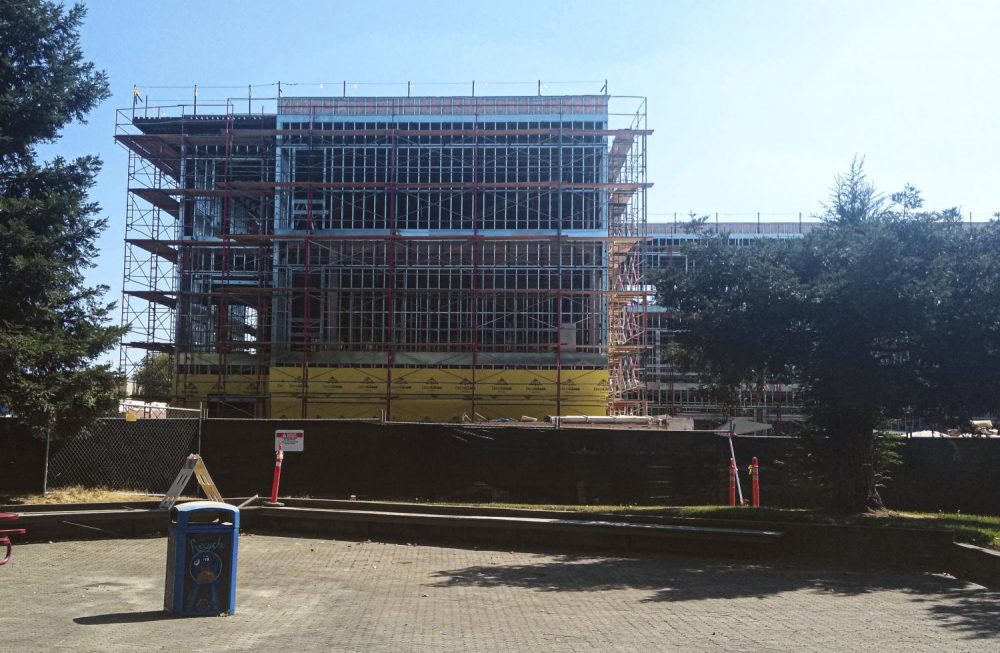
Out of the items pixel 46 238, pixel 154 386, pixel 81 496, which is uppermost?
pixel 46 238

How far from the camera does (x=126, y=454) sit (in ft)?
62.6

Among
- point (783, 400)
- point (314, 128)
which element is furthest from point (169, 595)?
point (783, 400)

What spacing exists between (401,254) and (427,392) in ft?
22.9

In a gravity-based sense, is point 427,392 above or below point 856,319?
below

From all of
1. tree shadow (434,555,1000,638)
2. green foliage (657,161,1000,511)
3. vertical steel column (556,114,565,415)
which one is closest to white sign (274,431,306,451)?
tree shadow (434,555,1000,638)

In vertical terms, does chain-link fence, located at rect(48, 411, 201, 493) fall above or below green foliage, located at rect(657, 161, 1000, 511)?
below

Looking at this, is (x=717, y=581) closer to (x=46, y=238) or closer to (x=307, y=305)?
(x=46, y=238)

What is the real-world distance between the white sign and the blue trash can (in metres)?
9.91

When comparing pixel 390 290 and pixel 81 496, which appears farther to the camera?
pixel 390 290

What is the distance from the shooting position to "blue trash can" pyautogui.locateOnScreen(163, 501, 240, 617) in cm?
883

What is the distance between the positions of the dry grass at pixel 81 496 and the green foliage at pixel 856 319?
36.0 feet

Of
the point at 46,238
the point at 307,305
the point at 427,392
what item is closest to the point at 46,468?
the point at 46,238

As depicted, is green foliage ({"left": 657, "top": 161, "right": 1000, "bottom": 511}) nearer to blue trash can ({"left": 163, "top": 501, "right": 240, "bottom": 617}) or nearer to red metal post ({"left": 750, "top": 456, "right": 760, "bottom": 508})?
red metal post ({"left": 750, "top": 456, "right": 760, "bottom": 508})

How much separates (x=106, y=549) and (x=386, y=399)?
2371 centimetres
